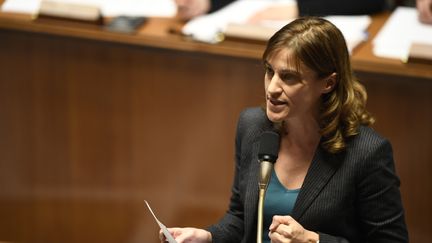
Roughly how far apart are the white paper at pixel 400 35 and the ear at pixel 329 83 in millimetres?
625

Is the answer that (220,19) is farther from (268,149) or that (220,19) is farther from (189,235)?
(268,149)

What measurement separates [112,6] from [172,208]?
23.1 inches

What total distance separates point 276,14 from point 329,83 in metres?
0.86

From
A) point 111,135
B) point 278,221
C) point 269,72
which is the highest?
point 269,72

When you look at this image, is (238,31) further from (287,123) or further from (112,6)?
(287,123)

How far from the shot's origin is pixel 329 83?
1.48 metres

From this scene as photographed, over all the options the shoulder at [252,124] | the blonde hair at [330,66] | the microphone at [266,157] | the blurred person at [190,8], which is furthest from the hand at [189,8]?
the microphone at [266,157]

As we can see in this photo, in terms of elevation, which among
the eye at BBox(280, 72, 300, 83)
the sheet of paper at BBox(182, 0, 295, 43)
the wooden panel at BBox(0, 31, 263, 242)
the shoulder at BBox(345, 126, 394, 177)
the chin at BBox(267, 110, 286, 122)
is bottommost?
the wooden panel at BBox(0, 31, 263, 242)

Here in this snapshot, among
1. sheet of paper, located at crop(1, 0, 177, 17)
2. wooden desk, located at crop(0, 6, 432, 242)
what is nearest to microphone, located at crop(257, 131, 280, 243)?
wooden desk, located at crop(0, 6, 432, 242)

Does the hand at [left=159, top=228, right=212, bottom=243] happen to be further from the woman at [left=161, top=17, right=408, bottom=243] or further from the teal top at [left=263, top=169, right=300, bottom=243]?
the teal top at [left=263, top=169, right=300, bottom=243]

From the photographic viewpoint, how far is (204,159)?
7.46 feet

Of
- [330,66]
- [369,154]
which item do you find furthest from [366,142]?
[330,66]

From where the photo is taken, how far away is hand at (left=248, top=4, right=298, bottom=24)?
7.52ft

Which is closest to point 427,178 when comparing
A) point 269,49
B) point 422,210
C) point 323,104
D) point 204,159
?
point 422,210
